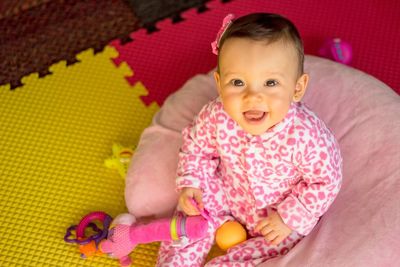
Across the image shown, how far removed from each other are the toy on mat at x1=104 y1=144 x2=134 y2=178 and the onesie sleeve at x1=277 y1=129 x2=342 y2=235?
44 centimetres

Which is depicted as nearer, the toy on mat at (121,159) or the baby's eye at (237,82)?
the baby's eye at (237,82)

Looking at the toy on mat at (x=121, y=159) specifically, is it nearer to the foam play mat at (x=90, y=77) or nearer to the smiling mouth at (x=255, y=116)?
the foam play mat at (x=90, y=77)

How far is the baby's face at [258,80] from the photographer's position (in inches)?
34.1

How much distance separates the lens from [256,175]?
1023 millimetres

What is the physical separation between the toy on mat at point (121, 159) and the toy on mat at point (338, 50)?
58cm

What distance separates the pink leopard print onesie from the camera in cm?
96

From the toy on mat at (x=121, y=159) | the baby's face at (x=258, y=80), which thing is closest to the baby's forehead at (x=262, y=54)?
the baby's face at (x=258, y=80)

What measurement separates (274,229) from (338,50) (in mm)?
589

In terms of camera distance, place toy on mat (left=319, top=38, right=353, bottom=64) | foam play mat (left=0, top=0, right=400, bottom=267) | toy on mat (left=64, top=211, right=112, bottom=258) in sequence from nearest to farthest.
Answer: toy on mat (left=64, top=211, right=112, bottom=258) → foam play mat (left=0, top=0, right=400, bottom=267) → toy on mat (left=319, top=38, right=353, bottom=64)

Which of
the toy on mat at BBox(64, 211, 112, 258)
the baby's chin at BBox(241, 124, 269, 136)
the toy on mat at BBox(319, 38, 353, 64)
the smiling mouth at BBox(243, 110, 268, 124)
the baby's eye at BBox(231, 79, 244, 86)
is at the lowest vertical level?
the toy on mat at BBox(64, 211, 112, 258)

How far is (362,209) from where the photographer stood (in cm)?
104

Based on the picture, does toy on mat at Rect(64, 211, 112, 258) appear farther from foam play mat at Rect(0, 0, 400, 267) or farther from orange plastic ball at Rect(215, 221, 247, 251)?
orange plastic ball at Rect(215, 221, 247, 251)

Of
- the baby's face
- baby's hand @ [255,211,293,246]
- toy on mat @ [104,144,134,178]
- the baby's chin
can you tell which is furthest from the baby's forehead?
toy on mat @ [104,144,134,178]

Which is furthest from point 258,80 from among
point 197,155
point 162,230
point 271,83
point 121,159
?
point 121,159
